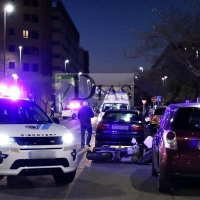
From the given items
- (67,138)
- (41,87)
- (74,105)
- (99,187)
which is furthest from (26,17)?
(99,187)

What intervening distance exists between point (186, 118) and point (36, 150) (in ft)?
9.12

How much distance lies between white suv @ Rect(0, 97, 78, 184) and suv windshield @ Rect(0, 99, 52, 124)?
266 millimetres

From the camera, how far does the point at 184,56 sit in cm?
2983

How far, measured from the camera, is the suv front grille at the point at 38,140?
847cm

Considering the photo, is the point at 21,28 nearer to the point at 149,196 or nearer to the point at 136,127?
the point at 136,127

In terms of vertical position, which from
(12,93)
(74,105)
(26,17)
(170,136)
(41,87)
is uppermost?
(26,17)

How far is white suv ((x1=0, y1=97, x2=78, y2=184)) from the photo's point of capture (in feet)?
27.6

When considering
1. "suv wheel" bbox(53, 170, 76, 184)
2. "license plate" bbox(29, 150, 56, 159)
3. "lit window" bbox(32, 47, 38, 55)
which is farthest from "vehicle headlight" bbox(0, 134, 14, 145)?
"lit window" bbox(32, 47, 38, 55)

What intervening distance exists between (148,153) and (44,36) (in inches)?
2753

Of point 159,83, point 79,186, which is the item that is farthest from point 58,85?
point 79,186

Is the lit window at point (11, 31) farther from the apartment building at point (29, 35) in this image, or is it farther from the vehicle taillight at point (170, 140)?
the vehicle taillight at point (170, 140)

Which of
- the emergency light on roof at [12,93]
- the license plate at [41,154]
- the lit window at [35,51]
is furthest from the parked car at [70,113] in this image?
the license plate at [41,154]

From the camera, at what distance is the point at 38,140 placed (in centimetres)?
858

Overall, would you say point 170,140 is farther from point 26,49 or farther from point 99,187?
point 26,49
